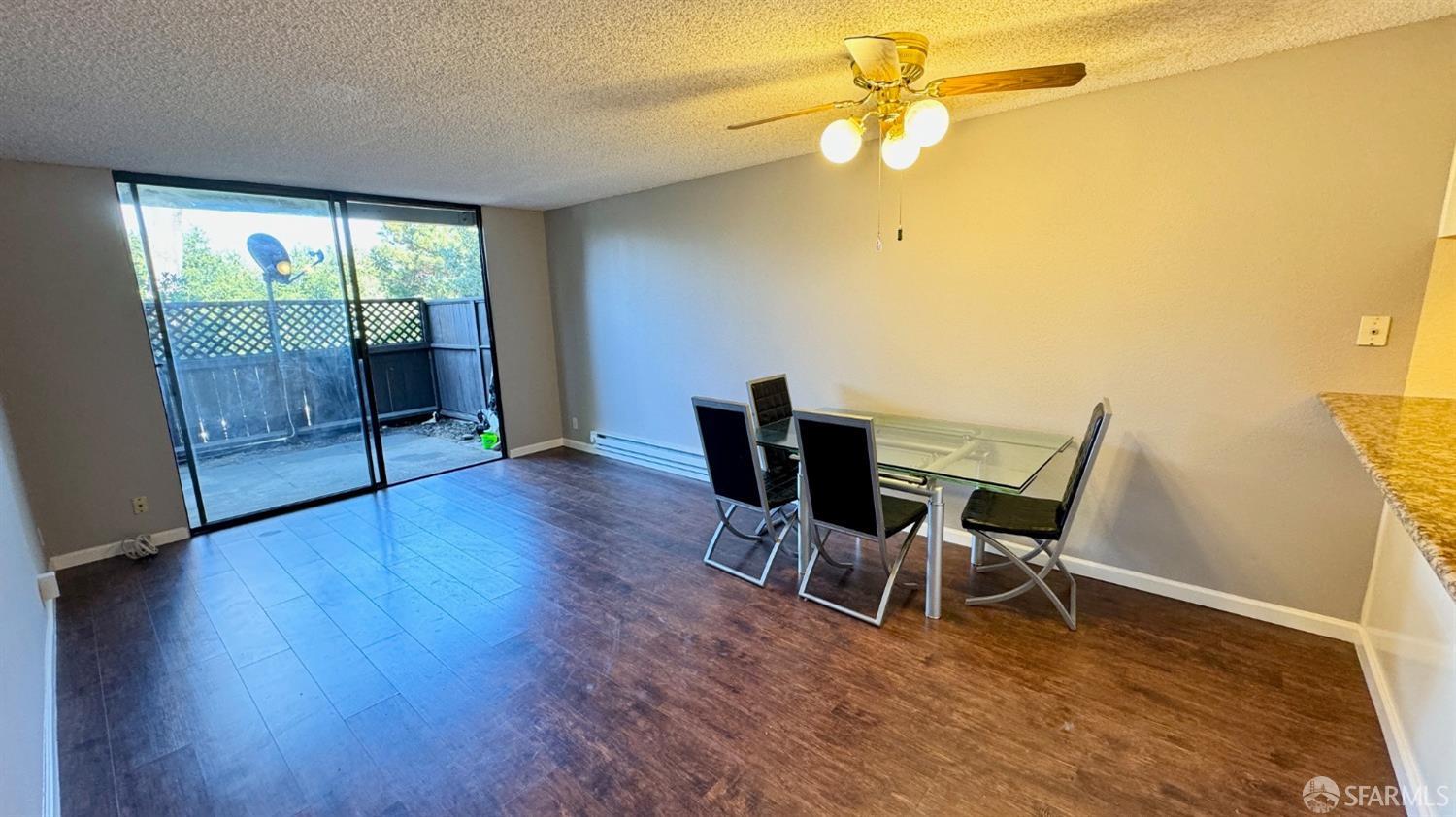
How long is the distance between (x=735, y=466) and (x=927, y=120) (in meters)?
1.71

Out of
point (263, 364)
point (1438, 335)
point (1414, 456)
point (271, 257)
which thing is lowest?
point (1414, 456)

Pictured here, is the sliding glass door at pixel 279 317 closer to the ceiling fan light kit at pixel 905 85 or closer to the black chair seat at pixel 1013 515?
the ceiling fan light kit at pixel 905 85

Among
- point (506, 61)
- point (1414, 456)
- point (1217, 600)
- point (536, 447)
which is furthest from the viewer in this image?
point (536, 447)

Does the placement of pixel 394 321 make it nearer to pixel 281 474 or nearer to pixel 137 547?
pixel 281 474

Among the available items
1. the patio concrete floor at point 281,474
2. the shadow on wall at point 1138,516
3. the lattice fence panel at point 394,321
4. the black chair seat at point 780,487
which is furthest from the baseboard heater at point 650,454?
the shadow on wall at point 1138,516

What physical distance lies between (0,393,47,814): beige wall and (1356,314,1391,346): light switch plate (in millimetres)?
4098

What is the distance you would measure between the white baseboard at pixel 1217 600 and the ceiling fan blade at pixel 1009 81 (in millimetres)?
2158

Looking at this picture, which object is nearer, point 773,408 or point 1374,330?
point 1374,330

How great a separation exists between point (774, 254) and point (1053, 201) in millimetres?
1649

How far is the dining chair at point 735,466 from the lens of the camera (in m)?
2.71

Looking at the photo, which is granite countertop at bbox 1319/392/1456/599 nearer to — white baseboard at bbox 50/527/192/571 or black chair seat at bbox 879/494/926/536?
black chair seat at bbox 879/494/926/536

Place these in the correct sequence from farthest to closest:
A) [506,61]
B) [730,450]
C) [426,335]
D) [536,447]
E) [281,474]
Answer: [426,335] < [536,447] < [281,474] < [730,450] < [506,61]

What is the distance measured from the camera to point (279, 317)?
13.3 feet

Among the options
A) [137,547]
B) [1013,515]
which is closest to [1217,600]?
[1013,515]
